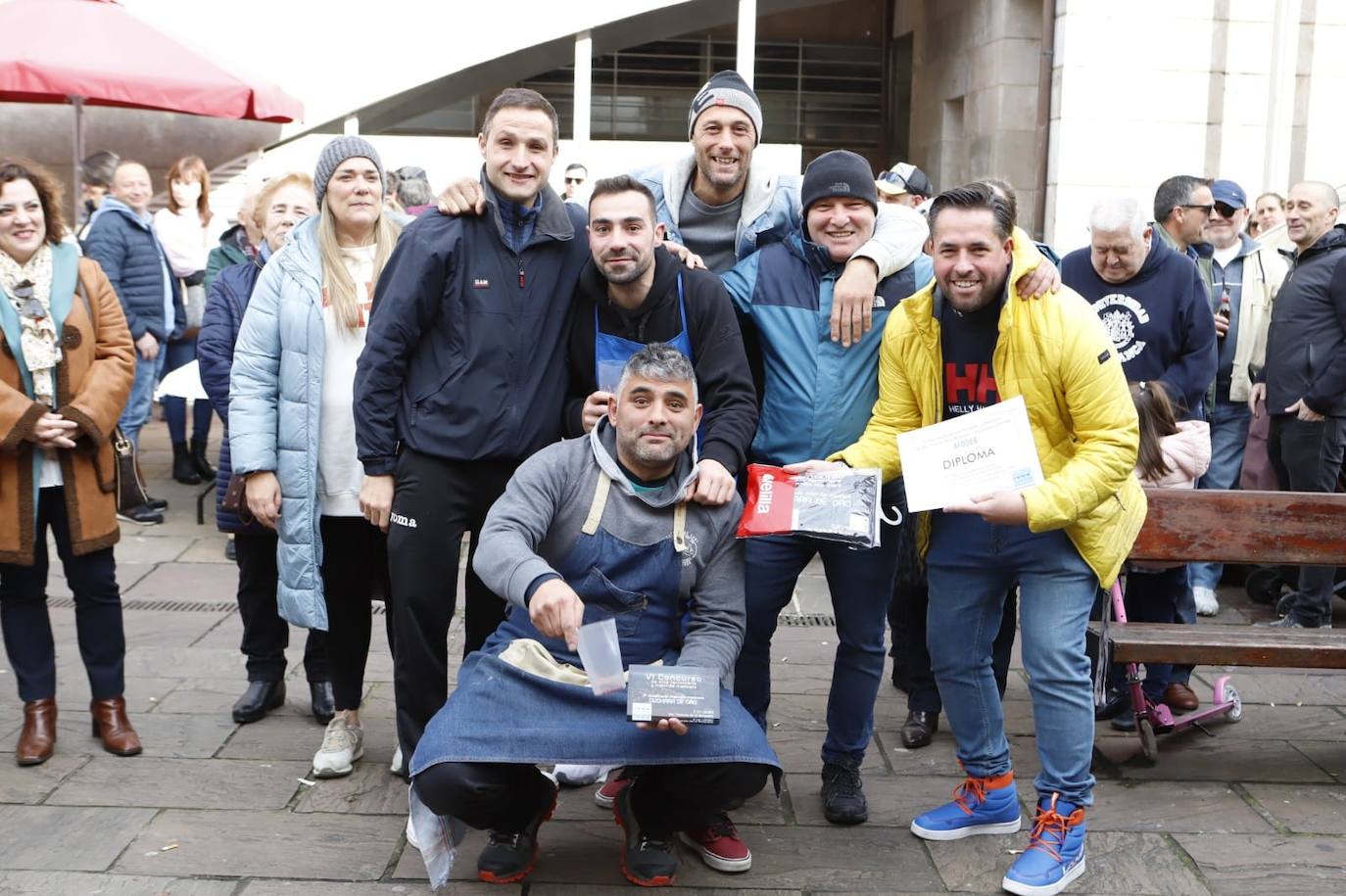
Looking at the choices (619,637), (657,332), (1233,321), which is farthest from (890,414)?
(1233,321)

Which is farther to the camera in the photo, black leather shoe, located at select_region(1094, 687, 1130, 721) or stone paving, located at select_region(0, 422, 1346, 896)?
black leather shoe, located at select_region(1094, 687, 1130, 721)

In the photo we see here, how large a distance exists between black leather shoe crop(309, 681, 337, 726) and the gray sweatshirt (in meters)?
1.66

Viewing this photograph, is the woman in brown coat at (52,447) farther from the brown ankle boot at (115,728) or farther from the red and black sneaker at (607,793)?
the red and black sneaker at (607,793)

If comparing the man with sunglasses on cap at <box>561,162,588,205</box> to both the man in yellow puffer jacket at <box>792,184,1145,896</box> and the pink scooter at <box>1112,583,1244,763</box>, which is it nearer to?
the pink scooter at <box>1112,583,1244,763</box>

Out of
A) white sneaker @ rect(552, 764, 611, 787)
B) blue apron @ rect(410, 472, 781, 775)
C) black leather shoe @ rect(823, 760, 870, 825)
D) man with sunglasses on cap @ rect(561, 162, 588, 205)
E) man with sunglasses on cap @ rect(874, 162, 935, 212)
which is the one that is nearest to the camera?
blue apron @ rect(410, 472, 781, 775)

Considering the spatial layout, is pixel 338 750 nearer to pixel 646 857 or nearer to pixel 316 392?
pixel 316 392

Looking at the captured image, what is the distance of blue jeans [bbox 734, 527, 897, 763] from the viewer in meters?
4.38

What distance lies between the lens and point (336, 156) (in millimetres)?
4812

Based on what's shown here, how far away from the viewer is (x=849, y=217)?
14.3 feet

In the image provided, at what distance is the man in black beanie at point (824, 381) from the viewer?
4371 mm

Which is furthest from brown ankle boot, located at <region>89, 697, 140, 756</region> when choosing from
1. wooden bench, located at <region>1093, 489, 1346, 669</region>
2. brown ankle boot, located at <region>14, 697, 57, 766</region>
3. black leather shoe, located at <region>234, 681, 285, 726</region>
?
wooden bench, located at <region>1093, 489, 1346, 669</region>

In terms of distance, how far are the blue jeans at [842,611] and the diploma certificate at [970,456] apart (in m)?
0.45

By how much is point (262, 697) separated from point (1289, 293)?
514 centimetres

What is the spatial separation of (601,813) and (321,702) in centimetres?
135
